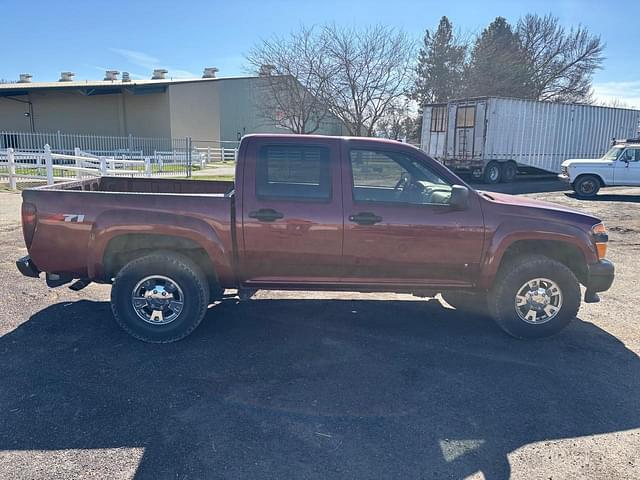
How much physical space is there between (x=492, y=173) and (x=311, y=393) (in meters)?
18.3

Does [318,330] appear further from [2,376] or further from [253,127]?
[253,127]

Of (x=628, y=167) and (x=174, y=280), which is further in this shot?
(x=628, y=167)

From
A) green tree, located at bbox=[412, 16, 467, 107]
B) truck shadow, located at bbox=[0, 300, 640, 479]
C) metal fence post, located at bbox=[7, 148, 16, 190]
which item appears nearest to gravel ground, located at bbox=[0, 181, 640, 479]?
truck shadow, located at bbox=[0, 300, 640, 479]

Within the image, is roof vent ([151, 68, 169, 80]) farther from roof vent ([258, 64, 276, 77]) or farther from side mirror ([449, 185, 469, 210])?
side mirror ([449, 185, 469, 210])

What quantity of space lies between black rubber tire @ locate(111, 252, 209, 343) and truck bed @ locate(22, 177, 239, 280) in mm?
226

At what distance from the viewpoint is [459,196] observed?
4.12 meters

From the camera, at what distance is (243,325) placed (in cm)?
483

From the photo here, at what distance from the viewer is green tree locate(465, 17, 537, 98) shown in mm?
39844

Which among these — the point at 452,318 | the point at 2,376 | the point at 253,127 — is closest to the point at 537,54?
the point at 253,127

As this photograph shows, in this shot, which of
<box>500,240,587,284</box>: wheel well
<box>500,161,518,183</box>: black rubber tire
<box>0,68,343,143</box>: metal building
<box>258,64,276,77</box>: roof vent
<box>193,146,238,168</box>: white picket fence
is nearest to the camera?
<box>500,240,587,284</box>: wheel well

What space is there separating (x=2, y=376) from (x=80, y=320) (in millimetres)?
1196

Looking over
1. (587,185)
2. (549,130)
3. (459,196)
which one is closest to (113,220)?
(459,196)

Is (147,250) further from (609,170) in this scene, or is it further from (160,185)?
(609,170)

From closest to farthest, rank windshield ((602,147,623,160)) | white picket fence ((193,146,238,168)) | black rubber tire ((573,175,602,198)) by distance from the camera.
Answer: windshield ((602,147,623,160)), black rubber tire ((573,175,602,198)), white picket fence ((193,146,238,168))
